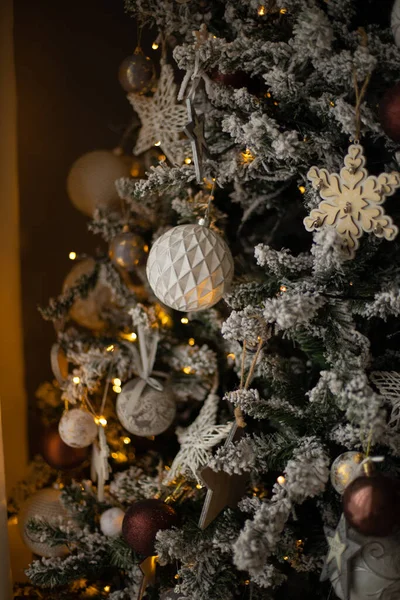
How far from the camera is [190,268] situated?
2.48 feet

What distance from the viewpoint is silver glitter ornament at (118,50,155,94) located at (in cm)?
100

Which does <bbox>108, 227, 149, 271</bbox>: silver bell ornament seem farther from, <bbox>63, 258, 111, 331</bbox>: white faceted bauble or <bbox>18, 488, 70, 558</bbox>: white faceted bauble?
<bbox>18, 488, 70, 558</bbox>: white faceted bauble

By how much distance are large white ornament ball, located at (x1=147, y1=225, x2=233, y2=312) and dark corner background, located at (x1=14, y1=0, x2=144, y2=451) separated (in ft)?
1.66

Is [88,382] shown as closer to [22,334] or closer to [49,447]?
[49,447]

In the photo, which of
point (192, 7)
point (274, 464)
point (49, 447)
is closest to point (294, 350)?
point (274, 464)

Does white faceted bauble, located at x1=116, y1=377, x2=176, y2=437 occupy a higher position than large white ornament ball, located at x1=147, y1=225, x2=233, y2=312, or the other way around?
large white ornament ball, located at x1=147, y1=225, x2=233, y2=312

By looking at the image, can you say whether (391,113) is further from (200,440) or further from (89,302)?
(89,302)

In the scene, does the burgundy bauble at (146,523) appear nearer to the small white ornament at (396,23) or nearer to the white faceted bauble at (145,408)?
the white faceted bauble at (145,408)

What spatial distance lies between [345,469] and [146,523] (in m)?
0.31

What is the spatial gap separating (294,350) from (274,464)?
24 cm

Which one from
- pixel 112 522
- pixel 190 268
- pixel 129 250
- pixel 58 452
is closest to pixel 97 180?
pixel 129 250

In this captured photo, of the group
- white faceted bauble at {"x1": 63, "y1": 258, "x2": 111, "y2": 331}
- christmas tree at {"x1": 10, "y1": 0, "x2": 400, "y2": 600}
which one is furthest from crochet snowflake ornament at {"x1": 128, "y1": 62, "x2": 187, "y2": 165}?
white faceted bauble at {"x1": 63, "y1": 258, "x2": 111, "y2": 331}

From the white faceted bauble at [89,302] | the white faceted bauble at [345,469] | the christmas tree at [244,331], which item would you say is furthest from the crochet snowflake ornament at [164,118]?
the white faceted bauble at [345,469]

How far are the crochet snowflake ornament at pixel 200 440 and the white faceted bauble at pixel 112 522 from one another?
11cm
